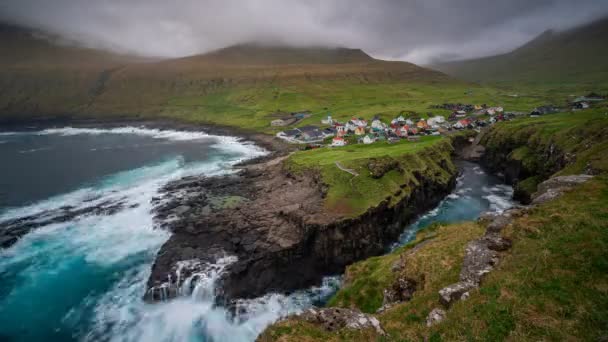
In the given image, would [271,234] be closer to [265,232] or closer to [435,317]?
[265,232]

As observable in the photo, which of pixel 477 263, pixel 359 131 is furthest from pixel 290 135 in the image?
pixel 477 263

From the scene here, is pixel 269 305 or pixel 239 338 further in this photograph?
pixel 269 305

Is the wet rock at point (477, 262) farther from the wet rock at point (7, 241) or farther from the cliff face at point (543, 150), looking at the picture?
the wet rock at point (7, 241)

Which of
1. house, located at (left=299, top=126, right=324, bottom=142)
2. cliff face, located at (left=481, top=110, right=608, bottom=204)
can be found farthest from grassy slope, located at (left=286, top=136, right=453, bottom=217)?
house, located at (left=299, top=126, right=324, bottom=142)

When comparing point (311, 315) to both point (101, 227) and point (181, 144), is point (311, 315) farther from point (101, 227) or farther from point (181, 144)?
point (181, 144)

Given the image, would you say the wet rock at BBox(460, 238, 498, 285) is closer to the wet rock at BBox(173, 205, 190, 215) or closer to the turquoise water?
the turquoise water

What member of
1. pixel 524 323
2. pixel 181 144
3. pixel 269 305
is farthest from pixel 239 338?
pixel 181 144
